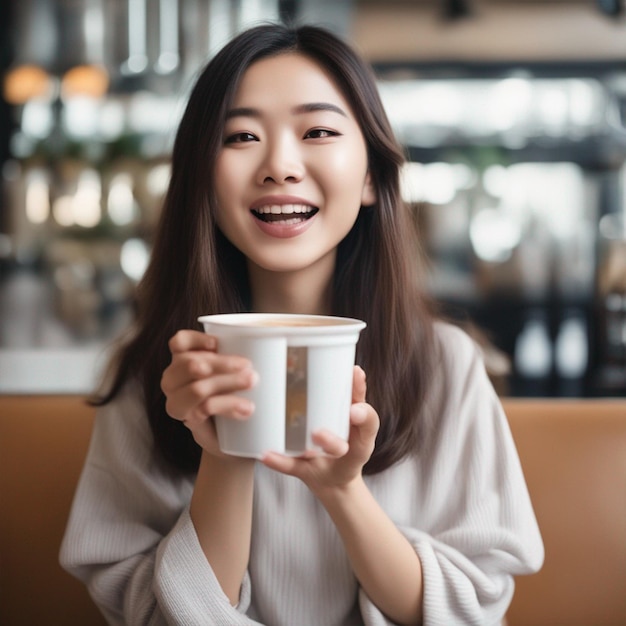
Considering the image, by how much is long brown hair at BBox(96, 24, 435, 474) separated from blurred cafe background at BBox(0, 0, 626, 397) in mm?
1825

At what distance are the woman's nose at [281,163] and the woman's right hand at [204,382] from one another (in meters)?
0.25

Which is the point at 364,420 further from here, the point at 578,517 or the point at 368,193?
→ the point at 578,517

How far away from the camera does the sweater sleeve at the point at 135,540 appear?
3.00 feet

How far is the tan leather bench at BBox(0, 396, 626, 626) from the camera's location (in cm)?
123

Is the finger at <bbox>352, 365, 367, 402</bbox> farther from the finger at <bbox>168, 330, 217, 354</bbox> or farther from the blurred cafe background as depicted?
the blurred cafe background

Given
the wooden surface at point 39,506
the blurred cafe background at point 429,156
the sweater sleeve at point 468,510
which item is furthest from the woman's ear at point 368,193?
the blurred cafe background at point 429,156

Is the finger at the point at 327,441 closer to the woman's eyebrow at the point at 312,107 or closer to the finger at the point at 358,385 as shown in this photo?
the finger at the point at 358,385

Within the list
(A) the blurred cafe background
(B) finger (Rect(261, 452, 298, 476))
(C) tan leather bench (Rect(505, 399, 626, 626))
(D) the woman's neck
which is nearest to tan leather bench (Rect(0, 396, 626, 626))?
(C) tan leather bench (Rect(505, 399, 626, 626))

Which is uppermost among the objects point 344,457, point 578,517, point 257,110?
point 257,110

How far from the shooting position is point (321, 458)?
796 mm

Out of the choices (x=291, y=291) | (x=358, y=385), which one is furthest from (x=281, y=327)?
(x=291, y=291)

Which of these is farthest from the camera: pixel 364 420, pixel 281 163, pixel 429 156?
pixel 429 156

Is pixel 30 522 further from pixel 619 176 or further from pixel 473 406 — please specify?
pixel 619 176

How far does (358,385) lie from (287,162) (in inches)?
11.1
